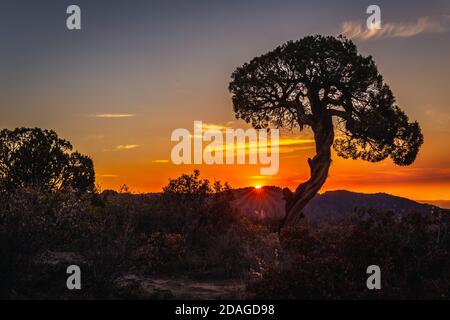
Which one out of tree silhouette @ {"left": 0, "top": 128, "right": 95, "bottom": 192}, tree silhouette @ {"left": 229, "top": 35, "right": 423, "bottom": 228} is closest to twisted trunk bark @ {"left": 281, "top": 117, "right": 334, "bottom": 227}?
tree silhouette @ {"left": 229, "top": 35, "right": 423, "bottom": 228}

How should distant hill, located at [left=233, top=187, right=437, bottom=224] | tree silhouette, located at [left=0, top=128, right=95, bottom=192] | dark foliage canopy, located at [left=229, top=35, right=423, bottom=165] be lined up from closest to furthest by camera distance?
distant hill, located at [left=233, top=187, right=437, bottom=224]
dark foliage canopy, located at [left=229, top=35, right=423, bottom=165]
tree silhouette, located at [left=0, top=128, right=95, bottom=192]

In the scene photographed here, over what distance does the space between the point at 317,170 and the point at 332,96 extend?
3.27m

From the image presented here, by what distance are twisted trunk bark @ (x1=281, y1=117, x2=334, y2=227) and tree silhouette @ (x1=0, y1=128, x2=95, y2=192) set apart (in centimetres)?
1448

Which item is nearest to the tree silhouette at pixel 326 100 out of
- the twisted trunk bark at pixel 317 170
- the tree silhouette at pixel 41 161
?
the twisted trunk bark at pixel 317 170

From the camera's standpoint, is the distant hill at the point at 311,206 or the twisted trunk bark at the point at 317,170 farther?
the twisted trunk bark at the point at 317,170

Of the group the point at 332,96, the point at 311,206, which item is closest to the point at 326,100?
the point at 332,96

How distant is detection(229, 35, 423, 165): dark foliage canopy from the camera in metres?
21.2

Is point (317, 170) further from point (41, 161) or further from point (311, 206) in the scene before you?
point (311, 206)

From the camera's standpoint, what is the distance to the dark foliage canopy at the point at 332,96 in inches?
834

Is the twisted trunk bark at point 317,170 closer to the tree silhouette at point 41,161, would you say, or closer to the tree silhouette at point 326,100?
the tree silhouette at point 326,100

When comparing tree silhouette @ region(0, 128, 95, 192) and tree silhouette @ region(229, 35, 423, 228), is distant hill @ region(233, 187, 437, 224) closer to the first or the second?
tree silhouette @ region(229, 35, 423, 228)

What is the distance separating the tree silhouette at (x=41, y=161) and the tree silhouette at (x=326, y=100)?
14174 millimetres
